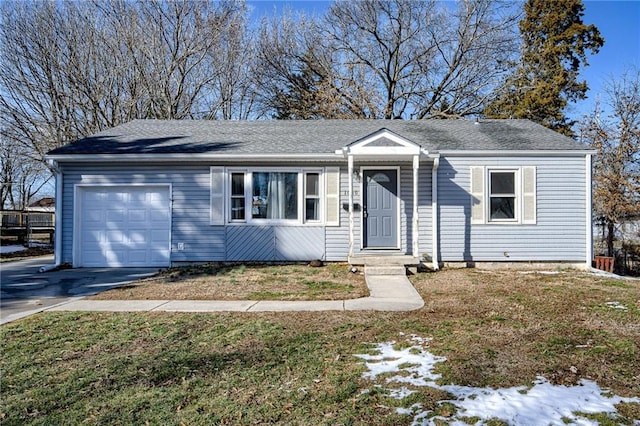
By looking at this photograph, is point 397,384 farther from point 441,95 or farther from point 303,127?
point 441,95

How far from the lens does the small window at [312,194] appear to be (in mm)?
10500

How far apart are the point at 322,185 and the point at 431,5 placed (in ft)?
52.4

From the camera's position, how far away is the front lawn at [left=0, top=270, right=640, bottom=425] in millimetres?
2924

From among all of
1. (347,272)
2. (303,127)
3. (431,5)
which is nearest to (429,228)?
(347,272)

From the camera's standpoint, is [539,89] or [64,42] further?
[539,89]

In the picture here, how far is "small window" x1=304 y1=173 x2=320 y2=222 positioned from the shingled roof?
703 millimetres

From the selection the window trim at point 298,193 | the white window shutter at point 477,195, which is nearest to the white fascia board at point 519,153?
the white window shutter at point 477,195

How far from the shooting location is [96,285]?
8164mm

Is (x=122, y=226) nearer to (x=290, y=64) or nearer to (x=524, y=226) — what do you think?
(x=524, y=226)

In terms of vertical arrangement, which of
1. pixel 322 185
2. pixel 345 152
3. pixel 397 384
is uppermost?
pixel 345 152

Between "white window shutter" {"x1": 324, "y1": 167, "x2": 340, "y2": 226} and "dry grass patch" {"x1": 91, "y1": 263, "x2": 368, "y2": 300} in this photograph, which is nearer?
"dry grass patch" {"x1": 91, "y1": 263, "x2": 368, "y2": 300}

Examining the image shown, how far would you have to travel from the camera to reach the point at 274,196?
10.5m

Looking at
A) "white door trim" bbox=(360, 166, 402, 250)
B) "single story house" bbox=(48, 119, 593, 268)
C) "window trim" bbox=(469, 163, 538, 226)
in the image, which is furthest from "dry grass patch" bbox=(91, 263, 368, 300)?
"window trim" bbox=(469, 163, 538, 226)

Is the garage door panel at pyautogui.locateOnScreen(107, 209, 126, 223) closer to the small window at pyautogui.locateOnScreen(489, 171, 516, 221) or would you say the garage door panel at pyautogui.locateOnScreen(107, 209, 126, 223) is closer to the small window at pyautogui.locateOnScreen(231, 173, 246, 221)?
the small window at pyautogui.locateOnScreen(231, 173, 246, 221)
